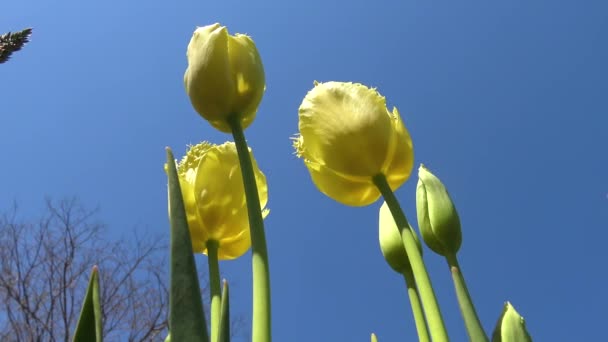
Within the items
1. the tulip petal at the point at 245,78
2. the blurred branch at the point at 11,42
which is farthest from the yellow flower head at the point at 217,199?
the blurred branch at the point at 11,42

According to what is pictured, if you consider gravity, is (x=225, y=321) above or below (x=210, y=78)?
below

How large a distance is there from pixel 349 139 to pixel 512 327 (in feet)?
0.63

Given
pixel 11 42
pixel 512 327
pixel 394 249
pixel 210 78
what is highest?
pixel 11 42

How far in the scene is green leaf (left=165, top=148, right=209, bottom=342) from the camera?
29 cm

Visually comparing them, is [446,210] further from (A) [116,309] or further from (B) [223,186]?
(A) [116,309]

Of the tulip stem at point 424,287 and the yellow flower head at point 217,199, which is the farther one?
the yellow flower head at point 217,199

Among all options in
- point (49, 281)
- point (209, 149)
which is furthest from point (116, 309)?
point (209, 149)

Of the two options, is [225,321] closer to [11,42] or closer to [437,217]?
[437,217]

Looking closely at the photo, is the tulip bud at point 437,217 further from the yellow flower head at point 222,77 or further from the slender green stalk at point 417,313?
the yellow flower head at point 222,77

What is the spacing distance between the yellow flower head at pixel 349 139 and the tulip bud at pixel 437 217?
3 cm

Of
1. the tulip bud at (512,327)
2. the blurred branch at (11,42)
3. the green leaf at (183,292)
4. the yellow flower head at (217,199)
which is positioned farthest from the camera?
the blurred branch at (11,42)

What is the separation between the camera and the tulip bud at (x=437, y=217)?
19.0 inches

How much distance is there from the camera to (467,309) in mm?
388

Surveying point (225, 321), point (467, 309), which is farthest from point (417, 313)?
point (225, 321)
